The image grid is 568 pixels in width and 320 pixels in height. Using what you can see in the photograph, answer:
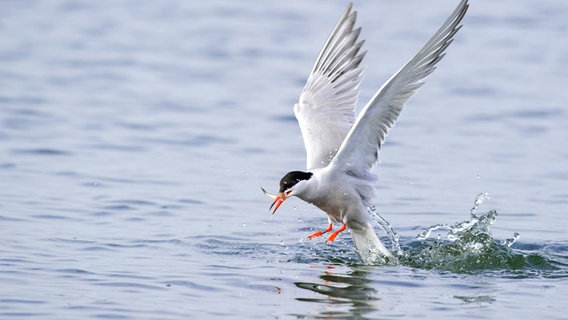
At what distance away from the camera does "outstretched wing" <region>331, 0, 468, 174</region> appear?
7023 millimetres

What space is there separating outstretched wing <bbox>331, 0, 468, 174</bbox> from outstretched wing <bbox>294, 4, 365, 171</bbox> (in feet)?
2.02

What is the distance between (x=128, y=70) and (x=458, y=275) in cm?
878

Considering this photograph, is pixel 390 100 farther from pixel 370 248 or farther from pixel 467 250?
pixel 467 250

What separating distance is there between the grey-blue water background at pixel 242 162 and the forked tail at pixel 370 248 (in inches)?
5.0

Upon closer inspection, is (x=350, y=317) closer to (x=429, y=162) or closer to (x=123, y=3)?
(x=429, y=162)

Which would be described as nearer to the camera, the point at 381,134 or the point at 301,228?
the point at 381,134

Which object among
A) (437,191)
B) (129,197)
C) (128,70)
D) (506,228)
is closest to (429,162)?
(437,191)

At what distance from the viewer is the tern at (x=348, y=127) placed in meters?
7.10

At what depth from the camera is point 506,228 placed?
29.3ft

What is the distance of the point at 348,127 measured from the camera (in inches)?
328

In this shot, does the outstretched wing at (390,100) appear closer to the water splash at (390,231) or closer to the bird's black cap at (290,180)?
the bird's black cap at (290,180)

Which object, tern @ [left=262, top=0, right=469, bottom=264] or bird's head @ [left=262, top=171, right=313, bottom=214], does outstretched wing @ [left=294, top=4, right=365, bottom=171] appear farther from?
bird's head @ [left=262, top=171, right=313, bottom=214]

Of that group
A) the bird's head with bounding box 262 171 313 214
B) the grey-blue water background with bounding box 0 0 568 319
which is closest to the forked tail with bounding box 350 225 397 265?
the grey-blue water background with bounding box 0 0 568 319

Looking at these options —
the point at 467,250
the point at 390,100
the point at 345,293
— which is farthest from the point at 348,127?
the point at 345,293
